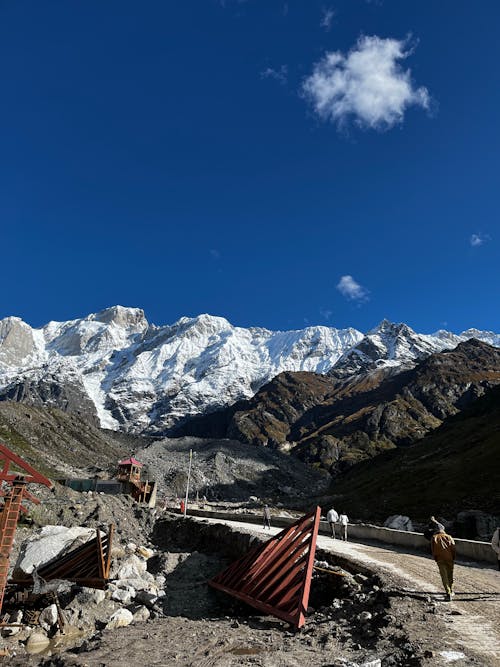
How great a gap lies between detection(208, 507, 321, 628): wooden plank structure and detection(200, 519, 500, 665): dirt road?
276 cm

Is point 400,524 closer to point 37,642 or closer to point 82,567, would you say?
point 82,567

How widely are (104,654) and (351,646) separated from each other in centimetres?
590

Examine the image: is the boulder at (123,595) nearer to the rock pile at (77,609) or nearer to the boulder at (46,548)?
the rock pile at (77,609)

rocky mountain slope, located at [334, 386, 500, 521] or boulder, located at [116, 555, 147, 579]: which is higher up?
rocky mountain slope, located at [334, 386, 500, 521]

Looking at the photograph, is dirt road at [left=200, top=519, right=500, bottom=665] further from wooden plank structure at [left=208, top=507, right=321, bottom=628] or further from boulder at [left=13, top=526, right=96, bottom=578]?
boulder at [left=13, top=526, right=96, bottom=578]

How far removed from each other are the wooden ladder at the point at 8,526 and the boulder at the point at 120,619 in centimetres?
334

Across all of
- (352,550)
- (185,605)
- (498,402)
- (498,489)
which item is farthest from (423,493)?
(498,402)

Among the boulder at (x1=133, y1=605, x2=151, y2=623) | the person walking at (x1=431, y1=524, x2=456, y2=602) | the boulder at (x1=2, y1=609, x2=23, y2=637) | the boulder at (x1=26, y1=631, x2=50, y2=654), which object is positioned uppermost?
the person walking at (x1=431, y1=524, x2=456, y2=602)

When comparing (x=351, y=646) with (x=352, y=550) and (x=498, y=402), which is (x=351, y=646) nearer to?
(x=352, y=550)

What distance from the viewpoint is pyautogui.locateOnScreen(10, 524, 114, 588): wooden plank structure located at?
18.5 metres

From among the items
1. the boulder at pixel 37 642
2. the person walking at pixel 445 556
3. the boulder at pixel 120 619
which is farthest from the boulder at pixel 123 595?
the person walking at pixel 445 556

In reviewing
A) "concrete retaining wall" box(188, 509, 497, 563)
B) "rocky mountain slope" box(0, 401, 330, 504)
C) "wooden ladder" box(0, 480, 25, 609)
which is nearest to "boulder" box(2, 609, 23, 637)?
"wooden ladder" box(0, 480, 25, 609)

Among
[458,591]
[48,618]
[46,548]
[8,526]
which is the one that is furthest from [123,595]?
[458,591]

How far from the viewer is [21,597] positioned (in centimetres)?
1692
